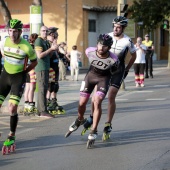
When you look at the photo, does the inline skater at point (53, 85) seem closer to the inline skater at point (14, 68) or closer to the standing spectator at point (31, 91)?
the standing spectator at point (31, 91)

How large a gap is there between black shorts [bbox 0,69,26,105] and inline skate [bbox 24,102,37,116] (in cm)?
403

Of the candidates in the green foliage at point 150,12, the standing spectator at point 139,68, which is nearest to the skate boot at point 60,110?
the standing spectator at point 139,68

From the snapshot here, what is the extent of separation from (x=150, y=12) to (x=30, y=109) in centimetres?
2408

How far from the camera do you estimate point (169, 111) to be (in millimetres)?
13219

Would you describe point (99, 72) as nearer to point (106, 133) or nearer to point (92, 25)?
point (106, 133)

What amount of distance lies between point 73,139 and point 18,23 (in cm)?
232

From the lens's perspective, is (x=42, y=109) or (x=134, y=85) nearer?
(x=42, y=109)

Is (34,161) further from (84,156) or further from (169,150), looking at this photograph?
(169,150)

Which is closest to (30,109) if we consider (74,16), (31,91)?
(31,91)

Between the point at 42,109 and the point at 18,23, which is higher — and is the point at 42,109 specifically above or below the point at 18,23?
below

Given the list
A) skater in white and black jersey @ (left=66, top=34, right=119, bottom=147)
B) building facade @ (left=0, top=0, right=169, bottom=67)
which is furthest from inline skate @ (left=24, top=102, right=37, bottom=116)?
building facade @ (left=0, top=0, right=169, bottom=67)

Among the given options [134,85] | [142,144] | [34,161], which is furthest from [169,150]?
[134,85]

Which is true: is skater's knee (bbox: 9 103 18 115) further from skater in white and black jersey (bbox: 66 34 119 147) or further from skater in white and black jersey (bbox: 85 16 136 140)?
skater in white and black jersey (bbox: 85 16 136 140)

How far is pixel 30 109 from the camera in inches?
509
